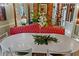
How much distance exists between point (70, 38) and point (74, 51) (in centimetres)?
11

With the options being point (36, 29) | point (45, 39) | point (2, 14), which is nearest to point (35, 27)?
point (36, 29)

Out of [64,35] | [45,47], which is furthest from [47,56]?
[64,35]

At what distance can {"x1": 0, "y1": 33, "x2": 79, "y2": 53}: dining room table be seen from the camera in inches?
42.4

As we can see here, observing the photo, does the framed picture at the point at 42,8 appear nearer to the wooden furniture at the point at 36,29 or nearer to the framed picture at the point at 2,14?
the wooden furniture at the point at 36,29

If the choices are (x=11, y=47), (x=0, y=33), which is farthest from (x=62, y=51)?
(x=0, y=33)

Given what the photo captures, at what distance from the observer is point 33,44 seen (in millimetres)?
1080

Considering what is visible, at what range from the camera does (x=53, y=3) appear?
41.1 inches

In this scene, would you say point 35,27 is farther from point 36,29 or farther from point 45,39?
point 45,39

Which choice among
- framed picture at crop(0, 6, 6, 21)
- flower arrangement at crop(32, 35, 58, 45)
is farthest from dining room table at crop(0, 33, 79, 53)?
framed picture at crop(0, 6, 6, 21)

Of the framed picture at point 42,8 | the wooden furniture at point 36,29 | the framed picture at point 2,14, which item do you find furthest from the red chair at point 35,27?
the framed picture at point 2,14

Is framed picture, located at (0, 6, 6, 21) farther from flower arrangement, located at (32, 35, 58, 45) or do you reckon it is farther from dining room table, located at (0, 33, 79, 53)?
flower arrangement, located at (32, 35, 58, 45)

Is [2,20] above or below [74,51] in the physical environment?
above

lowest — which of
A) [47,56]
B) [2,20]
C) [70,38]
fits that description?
[47,56]

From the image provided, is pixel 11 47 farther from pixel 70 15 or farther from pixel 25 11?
pixel 70 15
